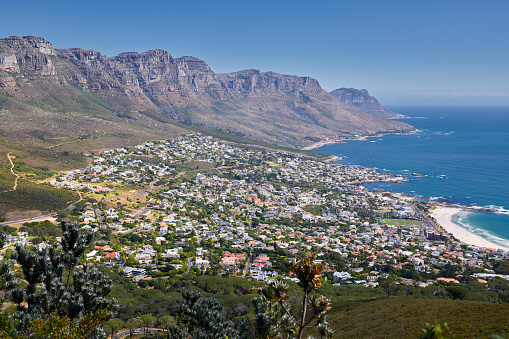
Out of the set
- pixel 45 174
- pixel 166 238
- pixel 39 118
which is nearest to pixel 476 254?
pixel 166 238

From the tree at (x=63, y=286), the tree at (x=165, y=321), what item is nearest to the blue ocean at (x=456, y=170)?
the tree at (x=165, y=321)

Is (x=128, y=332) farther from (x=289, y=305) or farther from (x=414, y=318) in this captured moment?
(x=289, y=305)

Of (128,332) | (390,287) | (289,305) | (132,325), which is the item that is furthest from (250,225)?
(289,305)

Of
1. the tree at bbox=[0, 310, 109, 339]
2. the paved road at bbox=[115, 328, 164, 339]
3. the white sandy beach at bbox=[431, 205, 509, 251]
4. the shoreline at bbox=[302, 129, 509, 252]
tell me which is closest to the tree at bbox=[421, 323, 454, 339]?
the tree at bbox=[0, 310, 109, 339]

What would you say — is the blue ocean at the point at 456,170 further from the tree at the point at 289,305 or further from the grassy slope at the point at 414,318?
the tree at the point at 289,305

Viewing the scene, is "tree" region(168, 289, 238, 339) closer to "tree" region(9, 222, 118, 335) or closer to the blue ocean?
"tree" region(9, 222, 118, 335)

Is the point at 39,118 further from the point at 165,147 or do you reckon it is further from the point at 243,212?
the point at 243,212
